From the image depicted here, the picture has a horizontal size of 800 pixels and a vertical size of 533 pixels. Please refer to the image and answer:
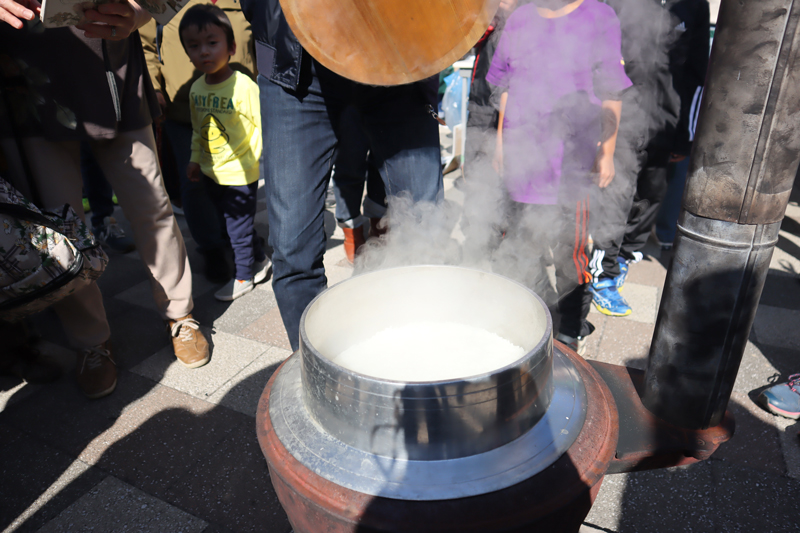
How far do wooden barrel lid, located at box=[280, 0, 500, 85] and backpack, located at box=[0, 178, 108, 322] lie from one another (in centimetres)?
109

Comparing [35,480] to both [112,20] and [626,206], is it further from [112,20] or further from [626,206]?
[626,206]

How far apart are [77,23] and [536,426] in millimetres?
1896

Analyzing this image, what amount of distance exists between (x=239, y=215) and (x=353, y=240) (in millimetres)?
853

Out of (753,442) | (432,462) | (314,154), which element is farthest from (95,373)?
(753,442)

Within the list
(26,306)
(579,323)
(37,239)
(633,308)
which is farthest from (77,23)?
(633,308)

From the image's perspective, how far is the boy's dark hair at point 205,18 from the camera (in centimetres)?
296

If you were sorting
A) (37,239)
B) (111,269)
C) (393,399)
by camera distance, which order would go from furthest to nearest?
1. (111,269)
2. (37,239)
3. (393,399)

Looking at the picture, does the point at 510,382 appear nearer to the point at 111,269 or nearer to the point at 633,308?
the point at 633,308

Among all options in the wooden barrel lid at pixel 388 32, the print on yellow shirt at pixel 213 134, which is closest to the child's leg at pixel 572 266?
the wooden barrel lid at pixel 388 32

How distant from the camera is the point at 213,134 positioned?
10.4 ft

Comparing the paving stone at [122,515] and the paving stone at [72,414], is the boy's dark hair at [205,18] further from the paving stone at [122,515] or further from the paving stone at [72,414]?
the paving stone at [122,515]

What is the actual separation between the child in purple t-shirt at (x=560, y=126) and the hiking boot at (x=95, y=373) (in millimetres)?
2113

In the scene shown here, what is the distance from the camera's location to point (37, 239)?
1.59m

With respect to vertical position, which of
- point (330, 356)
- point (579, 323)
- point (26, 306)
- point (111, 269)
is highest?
point (26, 306)
